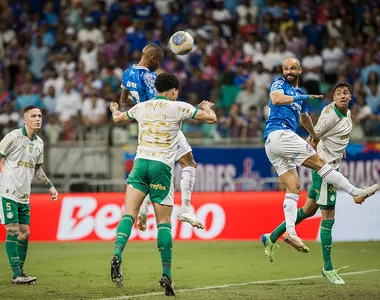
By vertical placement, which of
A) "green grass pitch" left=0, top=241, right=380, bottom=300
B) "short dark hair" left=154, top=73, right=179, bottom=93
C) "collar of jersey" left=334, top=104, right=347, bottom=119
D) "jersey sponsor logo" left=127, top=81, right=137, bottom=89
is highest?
"jersey sponsor logo" left=127, top=81, right=137, bottom=89

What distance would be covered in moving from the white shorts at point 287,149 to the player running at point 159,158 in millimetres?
2254

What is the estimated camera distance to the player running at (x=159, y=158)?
10.8 meters

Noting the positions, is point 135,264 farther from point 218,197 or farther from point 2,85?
point 2,85

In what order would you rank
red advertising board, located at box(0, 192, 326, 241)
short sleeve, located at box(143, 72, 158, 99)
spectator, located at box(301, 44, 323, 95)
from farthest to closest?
1. spectator, located at box(301, 44, 323, 95)
2. red advertising board, located at box(0, 192, 326, 241)
3. short sleeve, located at box(143, 72, 158, 99)

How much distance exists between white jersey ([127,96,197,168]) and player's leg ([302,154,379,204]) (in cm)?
261

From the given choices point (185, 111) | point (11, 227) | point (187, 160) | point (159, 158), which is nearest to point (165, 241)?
point (159, 158)

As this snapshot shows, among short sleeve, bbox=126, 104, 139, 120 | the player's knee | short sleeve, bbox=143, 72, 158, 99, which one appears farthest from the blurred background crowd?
short sleeve, bbox=126, 104, 139, 120

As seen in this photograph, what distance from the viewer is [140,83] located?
1307cm

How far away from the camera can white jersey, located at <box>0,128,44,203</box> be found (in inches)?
504

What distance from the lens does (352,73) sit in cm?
2438

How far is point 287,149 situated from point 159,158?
2.64 meters

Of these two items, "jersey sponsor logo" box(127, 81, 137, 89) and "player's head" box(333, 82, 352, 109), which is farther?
"jersey sponsor logo" box(127, 81, 137, 89)

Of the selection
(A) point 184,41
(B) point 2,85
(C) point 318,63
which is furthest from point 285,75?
(B) point 2,85

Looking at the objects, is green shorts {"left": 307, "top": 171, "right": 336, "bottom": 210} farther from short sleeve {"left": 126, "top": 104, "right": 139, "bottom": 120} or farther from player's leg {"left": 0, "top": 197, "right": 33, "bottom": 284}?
player's leg {"left": 0, "top": 197, "right": 33, "bottom": 284}
